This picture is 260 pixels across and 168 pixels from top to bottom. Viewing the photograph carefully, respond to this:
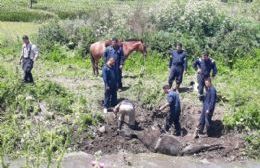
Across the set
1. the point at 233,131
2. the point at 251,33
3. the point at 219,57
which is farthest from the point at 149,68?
the point at 233,131

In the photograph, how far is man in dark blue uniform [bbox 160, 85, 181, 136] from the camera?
16.3 metres

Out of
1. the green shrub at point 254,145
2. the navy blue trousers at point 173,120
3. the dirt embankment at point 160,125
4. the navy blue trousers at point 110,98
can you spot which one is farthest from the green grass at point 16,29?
the green shrub at point 254,145

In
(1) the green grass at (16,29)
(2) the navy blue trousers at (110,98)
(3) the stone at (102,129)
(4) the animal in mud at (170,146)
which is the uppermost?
(1) the green grass at (16,29)

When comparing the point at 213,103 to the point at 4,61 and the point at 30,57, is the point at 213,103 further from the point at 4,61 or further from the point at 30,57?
the point at 4,61

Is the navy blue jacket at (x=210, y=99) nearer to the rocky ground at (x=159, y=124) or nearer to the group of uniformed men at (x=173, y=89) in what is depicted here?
the group of uniformed men at (x=173, y=89)

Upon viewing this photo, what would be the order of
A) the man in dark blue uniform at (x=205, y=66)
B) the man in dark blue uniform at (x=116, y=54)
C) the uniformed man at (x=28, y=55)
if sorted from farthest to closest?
the uniformed man at (x=28, y=55) → the man in dark blue uniform at (x=205, y=66) → the man in dark blue uniform at (x=116, y=54)

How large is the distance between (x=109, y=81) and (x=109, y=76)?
0.49 feet

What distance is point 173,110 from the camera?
16531 millimetres

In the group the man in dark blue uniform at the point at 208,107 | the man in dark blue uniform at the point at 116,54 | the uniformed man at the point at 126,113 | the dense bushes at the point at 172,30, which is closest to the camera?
the man in dark blue uniform at the point at 208,107

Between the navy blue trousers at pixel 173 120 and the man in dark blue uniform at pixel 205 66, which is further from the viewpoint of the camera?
the man in dark blue uniform at pixel 205 66

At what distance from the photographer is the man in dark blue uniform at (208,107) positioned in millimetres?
16438

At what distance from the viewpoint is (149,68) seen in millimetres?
22984

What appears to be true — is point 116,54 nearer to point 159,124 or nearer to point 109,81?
point 109,81

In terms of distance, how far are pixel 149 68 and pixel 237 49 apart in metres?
3.65
